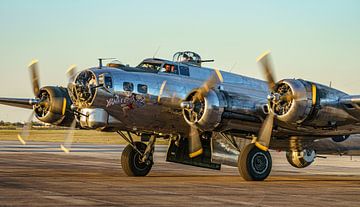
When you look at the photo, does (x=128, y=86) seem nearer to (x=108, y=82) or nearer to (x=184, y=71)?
(x=108, y=82)

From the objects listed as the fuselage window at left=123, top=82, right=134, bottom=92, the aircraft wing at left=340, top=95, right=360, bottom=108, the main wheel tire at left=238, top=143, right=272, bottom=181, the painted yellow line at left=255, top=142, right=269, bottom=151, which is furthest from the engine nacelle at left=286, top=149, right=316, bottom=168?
the fuselage window at left=123, top=82, right=134, bottom=92

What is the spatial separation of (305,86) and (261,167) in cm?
313

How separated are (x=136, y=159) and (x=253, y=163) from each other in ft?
15.4

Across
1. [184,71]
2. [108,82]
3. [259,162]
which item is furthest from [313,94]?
[108,82]

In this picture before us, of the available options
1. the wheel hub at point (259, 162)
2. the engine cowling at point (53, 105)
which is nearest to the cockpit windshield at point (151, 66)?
the engine cowling at point (53, 105)

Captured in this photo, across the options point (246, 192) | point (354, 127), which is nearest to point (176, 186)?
point (246, 192)

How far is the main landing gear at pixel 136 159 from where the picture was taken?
2217cm

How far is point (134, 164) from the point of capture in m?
22.2

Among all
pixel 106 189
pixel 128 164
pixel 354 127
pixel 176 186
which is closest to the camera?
pixel 106 189

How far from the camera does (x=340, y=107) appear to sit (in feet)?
63.2

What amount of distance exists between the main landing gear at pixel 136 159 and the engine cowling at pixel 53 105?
2420 millimetres

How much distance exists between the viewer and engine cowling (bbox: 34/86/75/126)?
70.4 ft

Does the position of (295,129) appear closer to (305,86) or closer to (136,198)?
(305,86)

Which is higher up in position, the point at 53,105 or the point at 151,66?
the point at 151,66
